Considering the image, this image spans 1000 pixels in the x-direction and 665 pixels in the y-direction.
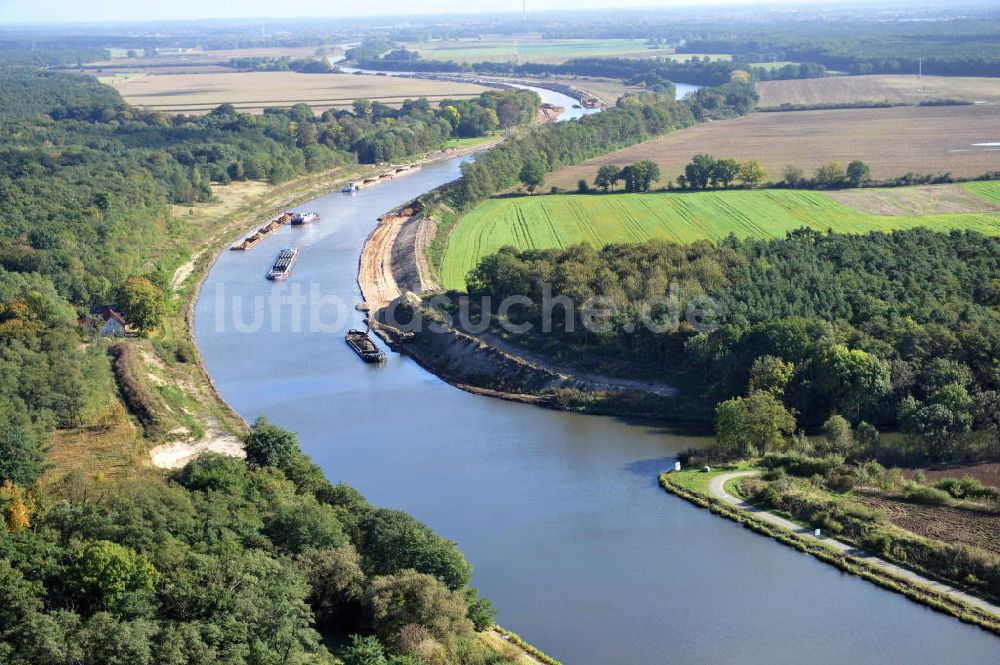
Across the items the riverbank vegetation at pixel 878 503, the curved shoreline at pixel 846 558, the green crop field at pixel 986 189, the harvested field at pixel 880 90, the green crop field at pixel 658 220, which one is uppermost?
the harvested field at pixel 880 90

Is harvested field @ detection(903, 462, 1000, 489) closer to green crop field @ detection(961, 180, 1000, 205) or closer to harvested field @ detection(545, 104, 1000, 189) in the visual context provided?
green crop field @ detection(961, 180, 1000, 205)

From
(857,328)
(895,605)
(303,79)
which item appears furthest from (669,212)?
(303,79)

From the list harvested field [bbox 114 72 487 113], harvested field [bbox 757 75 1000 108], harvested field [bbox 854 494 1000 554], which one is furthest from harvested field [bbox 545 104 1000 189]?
harvested field [bbox 114 72 487 113]

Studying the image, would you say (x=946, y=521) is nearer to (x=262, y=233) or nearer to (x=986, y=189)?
(x=986, y=189)

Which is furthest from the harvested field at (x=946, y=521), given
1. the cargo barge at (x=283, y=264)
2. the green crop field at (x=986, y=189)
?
the green crop field at (x=986, y=189)

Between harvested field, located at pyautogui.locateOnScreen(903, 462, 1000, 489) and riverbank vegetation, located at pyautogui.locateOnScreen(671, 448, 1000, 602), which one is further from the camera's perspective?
harvested field, located at pyautogui.locateOnScreen(903, 462, 1000, 489)

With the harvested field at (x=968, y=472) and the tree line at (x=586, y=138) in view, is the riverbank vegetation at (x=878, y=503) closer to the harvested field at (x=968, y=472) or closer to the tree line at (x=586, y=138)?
the harvested field at (x=968, y=472)
